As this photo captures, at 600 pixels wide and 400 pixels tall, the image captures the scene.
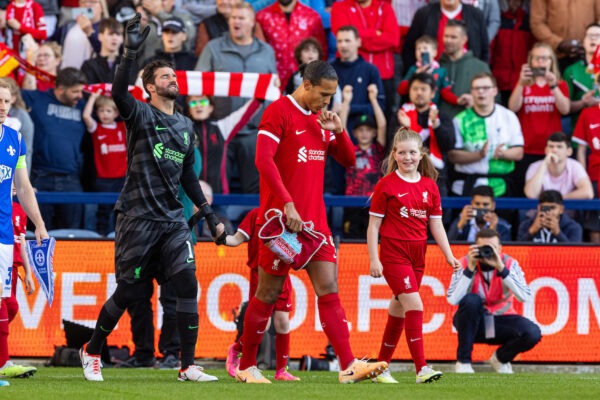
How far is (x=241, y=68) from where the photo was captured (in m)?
13.0

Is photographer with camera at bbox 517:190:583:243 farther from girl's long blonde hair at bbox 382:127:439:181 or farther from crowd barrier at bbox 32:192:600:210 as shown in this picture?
girl's long blonde hair at bbox 382:127:439:181

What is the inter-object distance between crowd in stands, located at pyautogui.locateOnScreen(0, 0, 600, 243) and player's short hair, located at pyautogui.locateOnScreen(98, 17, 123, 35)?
0.03 meters

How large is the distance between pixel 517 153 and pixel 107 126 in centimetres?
507

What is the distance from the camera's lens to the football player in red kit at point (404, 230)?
783 centimetres

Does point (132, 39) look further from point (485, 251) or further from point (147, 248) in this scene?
point (485, 251)

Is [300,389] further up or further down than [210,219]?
further down

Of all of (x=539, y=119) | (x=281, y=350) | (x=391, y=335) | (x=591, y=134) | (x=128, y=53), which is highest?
(x=128, y=53)

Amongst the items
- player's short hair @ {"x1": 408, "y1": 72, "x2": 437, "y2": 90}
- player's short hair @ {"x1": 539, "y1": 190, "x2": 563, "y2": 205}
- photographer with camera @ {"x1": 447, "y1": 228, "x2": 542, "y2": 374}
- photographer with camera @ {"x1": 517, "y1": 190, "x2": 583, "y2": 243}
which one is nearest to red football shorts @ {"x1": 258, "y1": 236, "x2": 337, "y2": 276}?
photographer with camera @ {"x1": 447, "y1": 228, "x2": 542, "y2": 374}

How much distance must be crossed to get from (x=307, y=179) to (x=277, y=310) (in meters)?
1.68

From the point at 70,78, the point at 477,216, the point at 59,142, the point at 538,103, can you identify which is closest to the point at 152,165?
the point at 477,216

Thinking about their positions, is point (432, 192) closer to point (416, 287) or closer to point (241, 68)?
point (416, 287)

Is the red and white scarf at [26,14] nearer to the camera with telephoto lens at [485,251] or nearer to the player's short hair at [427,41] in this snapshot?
the player's short hair at [427,41]

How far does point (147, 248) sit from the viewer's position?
756cm

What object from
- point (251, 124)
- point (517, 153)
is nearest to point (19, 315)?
point (251, 124)
